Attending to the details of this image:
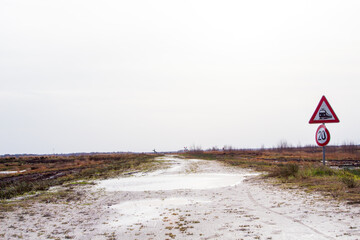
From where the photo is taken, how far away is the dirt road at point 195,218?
5601 mm

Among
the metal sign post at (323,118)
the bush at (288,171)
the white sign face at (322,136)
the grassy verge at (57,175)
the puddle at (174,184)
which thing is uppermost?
the metal sign post at (323,118)

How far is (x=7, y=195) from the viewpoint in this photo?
1305cm

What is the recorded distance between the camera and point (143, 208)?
888 cm

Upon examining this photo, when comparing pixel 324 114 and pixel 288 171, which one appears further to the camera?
pixel 288 171

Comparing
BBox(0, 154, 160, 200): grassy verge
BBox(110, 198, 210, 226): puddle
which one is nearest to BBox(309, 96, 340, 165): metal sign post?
BBox(110, 198, 210, 226): puddle

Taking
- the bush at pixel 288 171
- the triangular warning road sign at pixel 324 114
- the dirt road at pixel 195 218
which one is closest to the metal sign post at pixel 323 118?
the triangular warning road sign at pixel 324 114

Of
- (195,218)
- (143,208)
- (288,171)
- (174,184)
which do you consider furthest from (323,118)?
(143,208)

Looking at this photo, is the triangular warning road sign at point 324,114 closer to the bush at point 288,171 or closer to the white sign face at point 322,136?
the white sign face at point 322,136

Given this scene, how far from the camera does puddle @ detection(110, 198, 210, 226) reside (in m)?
7.52

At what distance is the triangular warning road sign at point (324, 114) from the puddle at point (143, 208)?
5.35 meters

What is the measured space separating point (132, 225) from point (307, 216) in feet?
11.9

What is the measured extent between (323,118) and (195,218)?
685cm

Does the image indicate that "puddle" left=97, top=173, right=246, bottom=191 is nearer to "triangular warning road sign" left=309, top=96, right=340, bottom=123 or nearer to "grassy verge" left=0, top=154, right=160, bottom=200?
"grassy verge" left=0, top=154, right=160, bottom=200

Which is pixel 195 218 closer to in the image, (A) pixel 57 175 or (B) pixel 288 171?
(B) pixel 288 171
